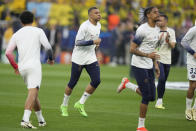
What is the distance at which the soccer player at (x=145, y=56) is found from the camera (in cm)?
1102

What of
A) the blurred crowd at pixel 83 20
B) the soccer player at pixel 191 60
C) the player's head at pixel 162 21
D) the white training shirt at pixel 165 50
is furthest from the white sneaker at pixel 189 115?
the blurred crowd at pixel 83 20

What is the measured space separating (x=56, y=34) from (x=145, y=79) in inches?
938

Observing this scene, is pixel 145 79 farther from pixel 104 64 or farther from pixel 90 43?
pixel 104 64

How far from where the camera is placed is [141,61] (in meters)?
11.3

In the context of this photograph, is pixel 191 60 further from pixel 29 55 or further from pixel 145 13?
pixel 29 55

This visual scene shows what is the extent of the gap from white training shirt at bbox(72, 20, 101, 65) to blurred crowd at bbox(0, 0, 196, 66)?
18757 millimetres

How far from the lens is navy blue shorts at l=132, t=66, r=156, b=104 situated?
11039 millimetres

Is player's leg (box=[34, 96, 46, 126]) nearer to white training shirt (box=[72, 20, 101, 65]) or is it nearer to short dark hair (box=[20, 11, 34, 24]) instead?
short dark hair (box=[20, 11, 34, 24])

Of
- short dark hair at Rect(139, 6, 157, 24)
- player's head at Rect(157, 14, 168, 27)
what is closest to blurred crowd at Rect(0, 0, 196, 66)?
player's head at Rect(157, 14, 168, 27)

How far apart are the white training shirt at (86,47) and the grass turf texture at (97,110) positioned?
1330mm

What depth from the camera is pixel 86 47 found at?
13.7 meters

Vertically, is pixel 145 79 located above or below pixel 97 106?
above

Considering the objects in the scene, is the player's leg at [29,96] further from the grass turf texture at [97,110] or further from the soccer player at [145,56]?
the soccer player at [145,56]

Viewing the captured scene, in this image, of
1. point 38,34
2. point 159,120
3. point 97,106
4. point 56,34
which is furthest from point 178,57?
point 38,34
